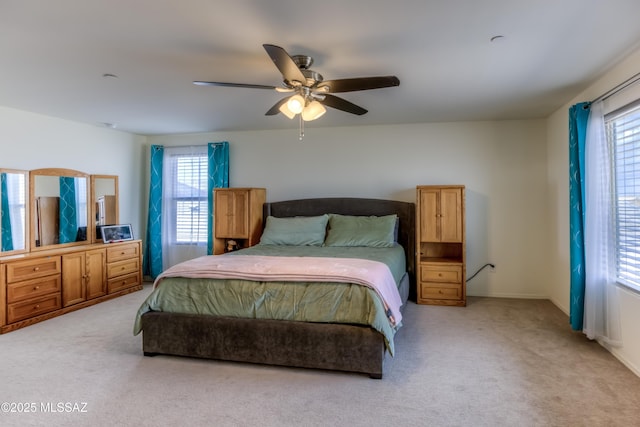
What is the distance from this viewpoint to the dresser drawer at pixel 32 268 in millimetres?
3764

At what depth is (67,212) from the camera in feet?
15.7

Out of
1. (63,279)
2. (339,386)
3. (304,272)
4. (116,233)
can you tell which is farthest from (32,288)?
(339,386)

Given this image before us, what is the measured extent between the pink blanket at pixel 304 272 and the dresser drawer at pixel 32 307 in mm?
1872

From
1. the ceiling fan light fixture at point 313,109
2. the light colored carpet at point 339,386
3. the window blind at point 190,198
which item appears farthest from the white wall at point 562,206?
the window blind at point 190,198

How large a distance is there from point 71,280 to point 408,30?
4477mm

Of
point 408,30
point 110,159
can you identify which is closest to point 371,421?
point 408,30

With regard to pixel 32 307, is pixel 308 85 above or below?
above

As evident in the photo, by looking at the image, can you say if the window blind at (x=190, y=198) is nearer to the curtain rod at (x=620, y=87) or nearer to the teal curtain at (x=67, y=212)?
the teal curtain at (x=67, y=212)

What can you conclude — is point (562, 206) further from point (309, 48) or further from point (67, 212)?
point (67, 212)

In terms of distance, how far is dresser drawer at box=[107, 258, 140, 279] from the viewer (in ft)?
16.2

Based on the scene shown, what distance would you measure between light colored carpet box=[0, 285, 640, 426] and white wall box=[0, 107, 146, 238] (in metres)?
2.08

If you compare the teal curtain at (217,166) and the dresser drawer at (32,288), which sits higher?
the teal curtain at (217,166)

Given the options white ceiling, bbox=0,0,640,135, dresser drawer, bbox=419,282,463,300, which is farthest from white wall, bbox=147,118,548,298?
white ceiling, bbox=0,0,640,135

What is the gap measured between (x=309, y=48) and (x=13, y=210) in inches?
153
